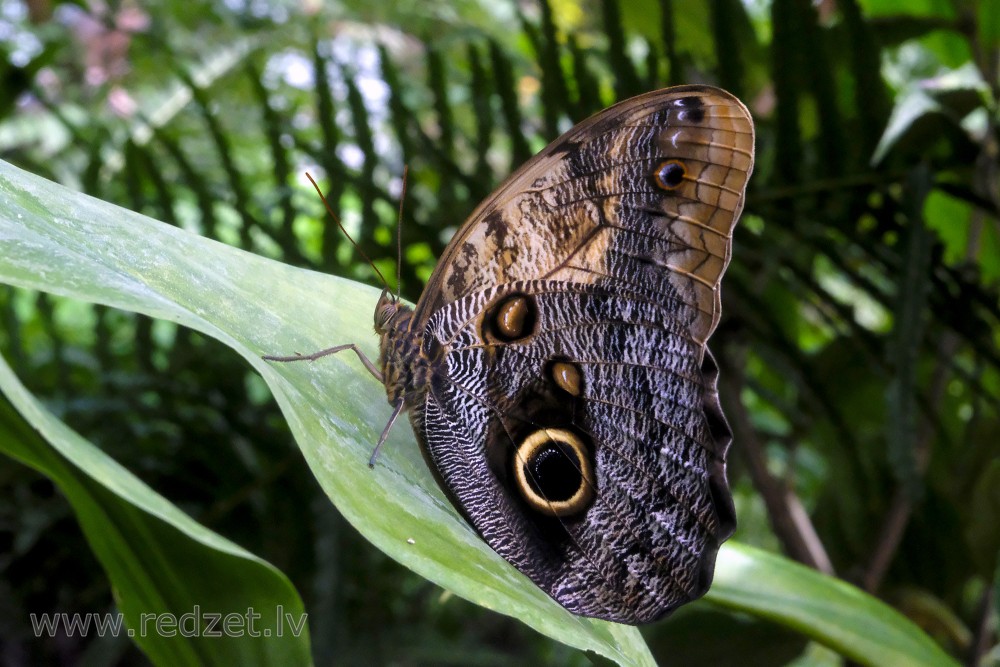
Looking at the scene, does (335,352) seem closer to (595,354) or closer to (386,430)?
(386,430)

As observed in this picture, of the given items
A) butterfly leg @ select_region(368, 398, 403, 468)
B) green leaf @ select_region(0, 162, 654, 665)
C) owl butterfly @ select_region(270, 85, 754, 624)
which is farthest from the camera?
owl butterfly @ select_region(270, 85, 754, 624)

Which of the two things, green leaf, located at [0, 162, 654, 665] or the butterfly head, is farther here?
the butterfly head

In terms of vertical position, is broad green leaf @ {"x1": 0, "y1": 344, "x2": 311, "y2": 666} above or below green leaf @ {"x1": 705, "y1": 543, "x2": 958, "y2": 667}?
above

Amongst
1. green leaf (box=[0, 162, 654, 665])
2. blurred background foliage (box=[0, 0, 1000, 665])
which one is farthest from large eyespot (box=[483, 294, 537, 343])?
blurred background foliage (box=[0, 0, 1000, 665])

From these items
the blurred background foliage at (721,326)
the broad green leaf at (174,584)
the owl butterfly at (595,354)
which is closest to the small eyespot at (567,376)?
the owl butterfly at (595,354)

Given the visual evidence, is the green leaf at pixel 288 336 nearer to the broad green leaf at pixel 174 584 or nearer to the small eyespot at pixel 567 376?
the broad green leaf at pixel 174 584

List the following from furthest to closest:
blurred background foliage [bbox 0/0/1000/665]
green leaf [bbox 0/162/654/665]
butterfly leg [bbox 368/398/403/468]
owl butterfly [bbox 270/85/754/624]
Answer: blurred background foliage [bbox 0/0/1000/665], owl butterfly [bbox 270/85/754/624], butterfly leg [bbox 368/398/403/468], green leaf [bbox 0/162/654/665]

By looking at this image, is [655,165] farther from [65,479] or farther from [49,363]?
[49,363]

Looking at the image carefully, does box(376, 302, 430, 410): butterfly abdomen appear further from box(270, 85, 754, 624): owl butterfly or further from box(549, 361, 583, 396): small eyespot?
box(549, 361, 583, 396): small eyespot
